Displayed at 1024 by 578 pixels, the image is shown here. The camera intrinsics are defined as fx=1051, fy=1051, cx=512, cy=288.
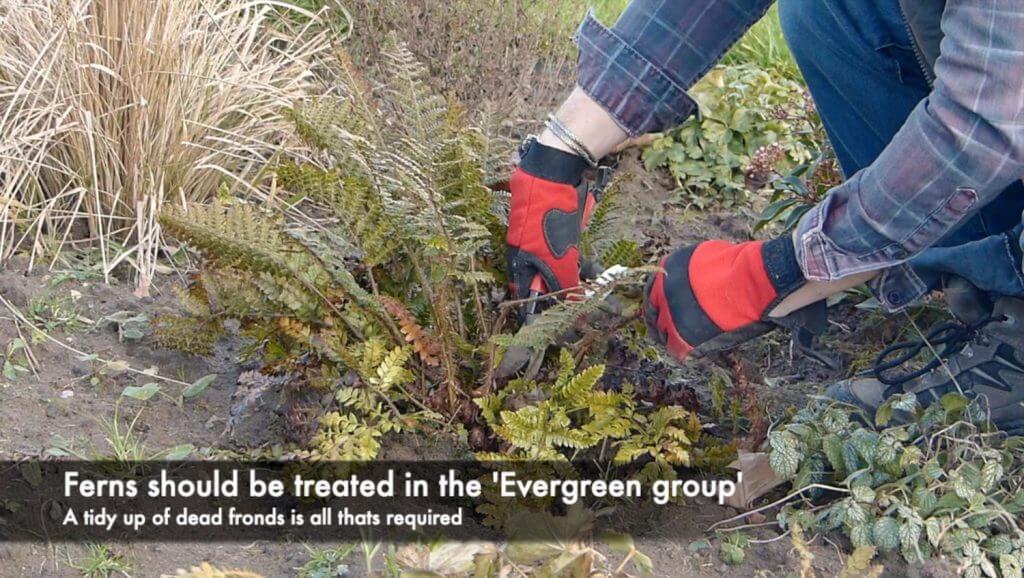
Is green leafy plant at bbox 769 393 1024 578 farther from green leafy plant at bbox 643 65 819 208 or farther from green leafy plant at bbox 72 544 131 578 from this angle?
green leafy plant at bbox 643 65 819 208

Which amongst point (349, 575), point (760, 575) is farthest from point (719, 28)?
point (349, 575)

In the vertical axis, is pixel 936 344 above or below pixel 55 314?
above

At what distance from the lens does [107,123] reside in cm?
279

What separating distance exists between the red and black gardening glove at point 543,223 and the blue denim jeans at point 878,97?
0.69m

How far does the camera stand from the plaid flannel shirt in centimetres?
167

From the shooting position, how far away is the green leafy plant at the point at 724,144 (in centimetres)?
363

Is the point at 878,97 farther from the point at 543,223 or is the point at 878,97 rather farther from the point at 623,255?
the point at 543,223

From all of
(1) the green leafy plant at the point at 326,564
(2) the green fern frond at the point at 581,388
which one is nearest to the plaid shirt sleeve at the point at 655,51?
(2) the green fern frond at the point at 581,388

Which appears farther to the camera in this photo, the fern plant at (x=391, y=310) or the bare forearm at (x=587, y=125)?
the bare forearm at (x=587, y=125)

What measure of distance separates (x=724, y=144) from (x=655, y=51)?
1.53 metres

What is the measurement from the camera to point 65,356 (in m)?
2.39

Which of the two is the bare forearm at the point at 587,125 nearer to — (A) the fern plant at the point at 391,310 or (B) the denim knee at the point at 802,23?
(A) the fern plant at the point at 391,310

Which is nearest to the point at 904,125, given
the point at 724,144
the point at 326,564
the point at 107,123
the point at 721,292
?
the point at 721,292

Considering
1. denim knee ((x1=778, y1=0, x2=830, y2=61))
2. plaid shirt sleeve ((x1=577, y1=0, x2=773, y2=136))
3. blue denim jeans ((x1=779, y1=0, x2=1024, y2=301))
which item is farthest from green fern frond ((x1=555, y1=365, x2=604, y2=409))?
denim knee ((x1=778, y1=0, x2=830, y2=61))
